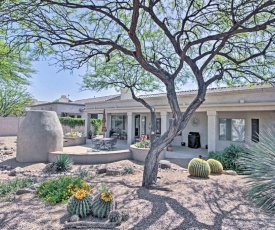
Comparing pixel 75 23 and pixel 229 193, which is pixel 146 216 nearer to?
pixel 229 193

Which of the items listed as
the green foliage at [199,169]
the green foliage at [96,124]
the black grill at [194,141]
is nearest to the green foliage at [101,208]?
the green foliage at [199,169]

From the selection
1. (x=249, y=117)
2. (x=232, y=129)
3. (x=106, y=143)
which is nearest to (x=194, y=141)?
(x=232, y=129)

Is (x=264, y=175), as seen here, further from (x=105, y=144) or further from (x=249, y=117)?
(x=105, y=144)

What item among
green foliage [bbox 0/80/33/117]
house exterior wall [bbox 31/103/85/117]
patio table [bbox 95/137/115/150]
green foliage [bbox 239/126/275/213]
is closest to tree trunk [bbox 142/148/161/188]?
green foliage [bbox 239/126/275/213]

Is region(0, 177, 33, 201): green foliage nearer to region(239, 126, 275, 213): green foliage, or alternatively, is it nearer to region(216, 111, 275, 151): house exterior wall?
region(239, 126, 275, 213): green foliage

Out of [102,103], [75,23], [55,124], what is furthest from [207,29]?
[102,103]

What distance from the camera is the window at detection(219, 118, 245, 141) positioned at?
50.4 feet

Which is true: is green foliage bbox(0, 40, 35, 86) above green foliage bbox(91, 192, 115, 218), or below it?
above

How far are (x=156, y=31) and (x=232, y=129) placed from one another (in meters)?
9.37

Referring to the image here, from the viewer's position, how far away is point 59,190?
598 centimetres

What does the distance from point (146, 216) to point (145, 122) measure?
17.8 metres

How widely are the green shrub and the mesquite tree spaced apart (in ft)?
7.10

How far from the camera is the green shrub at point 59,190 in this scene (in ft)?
18.5

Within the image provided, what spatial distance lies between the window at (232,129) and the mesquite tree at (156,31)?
5695 millimetres
